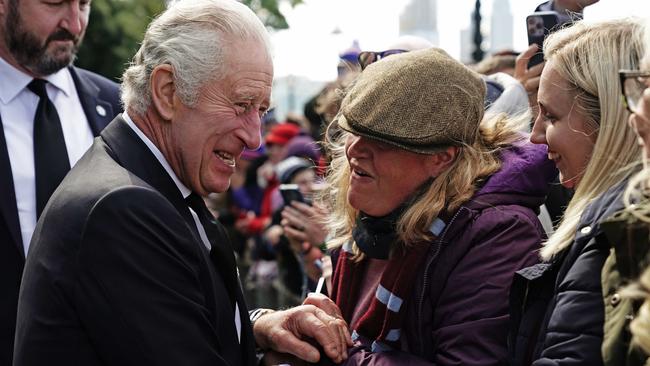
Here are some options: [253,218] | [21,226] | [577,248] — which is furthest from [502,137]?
[253,218]

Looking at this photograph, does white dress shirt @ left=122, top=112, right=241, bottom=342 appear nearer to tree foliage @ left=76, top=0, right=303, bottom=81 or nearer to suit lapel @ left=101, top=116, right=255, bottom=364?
suit lapel @ left=101, top=116, right=255, bottom=364

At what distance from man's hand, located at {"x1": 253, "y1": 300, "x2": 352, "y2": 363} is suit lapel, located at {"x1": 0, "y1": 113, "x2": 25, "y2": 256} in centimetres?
118

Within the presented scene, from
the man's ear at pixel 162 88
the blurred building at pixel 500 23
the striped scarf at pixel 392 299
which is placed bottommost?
the blurred building at pixel 500 23

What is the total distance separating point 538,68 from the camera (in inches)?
161

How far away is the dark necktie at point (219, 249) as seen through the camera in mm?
2752

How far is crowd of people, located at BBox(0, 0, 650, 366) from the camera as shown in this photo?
2346 mm

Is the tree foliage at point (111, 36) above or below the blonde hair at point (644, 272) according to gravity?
below

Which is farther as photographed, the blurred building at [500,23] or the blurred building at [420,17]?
the blurred building at [420,17]

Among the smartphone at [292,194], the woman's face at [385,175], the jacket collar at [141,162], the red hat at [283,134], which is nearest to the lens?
the jacket collar at [141,162]

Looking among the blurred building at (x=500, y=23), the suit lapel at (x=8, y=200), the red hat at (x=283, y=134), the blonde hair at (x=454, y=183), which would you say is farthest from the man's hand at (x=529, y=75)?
the red hat at (x=283, y=134)

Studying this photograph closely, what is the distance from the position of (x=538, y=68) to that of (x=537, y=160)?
1.17 metres

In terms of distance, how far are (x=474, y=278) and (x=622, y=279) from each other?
0.64 metres

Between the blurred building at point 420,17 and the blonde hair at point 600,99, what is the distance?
909cm

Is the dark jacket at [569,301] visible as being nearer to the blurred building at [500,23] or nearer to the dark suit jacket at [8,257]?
the dark suit jacket at [8,257]
